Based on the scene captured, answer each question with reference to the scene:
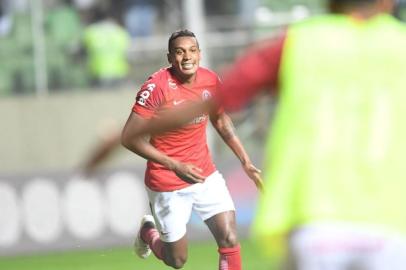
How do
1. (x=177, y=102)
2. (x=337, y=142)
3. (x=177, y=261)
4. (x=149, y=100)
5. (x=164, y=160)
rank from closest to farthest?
(x=337, y=142) < (x=164, y=160) < (x=149, y=100) < (x=177, y=102) < (x=177, y=261)

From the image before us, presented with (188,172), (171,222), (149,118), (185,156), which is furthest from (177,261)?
(149,118)

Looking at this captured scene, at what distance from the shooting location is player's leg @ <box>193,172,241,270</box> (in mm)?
11141

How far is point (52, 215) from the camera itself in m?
19.1

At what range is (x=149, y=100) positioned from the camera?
10961 millimetres

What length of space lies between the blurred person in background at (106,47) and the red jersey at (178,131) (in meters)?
10.1

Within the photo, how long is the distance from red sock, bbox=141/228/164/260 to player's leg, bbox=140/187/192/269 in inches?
3.2

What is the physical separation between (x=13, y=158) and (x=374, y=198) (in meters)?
17.5

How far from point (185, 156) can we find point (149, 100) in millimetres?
609

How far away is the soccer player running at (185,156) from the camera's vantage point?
36.2 ft

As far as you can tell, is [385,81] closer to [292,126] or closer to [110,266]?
[292,126]

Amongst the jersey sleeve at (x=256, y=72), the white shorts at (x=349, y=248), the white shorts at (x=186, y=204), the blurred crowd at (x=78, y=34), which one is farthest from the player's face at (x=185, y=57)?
the blurred crowd at (x=78, y=34)

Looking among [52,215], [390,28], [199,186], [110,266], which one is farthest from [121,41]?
[390,28]

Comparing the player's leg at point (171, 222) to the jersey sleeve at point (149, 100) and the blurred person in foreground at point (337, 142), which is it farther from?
the blurred person in foreground at point (337, 142)

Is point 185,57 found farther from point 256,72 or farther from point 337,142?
point 337,142
